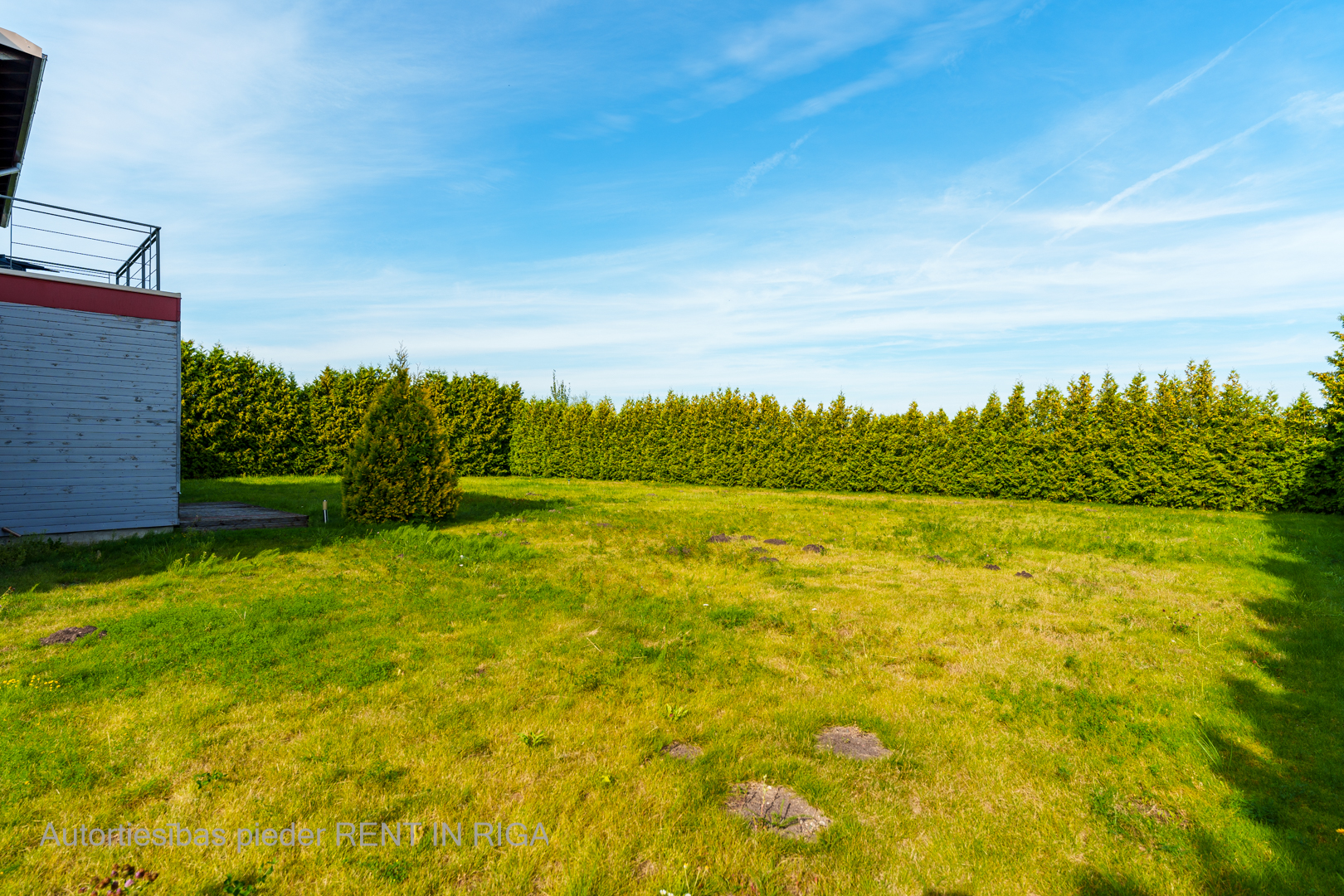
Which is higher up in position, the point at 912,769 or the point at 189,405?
the point at 189,405

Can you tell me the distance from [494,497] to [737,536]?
26.9 ft

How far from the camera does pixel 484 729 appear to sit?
4.59 metres

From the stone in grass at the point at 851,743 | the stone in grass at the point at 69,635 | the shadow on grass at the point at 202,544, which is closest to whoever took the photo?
the stone in grass at the point at 851,743

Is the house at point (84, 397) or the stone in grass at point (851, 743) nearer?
the stone in grass at point (851, 743)

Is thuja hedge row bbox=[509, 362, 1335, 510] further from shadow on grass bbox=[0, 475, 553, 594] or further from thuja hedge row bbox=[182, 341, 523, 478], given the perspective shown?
shadow on grass bbox=[0, 475, 553, 594]

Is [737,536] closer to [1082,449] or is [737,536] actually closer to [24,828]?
[24,828]

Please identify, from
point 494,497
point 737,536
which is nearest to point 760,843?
point 737,536

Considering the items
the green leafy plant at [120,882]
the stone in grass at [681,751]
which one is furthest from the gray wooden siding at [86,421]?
the stone in grass at [681,751]

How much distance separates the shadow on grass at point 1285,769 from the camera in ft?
10.6

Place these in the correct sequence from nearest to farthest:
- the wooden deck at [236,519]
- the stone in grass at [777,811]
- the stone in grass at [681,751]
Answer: the stone in grass at [777,811]
the stone in grass at [681,751]
the wooden deck at [236,519]

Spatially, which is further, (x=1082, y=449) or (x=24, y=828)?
(x=1082, y=449)

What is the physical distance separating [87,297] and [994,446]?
897 inches

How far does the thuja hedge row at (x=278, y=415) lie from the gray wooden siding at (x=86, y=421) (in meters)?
8.59

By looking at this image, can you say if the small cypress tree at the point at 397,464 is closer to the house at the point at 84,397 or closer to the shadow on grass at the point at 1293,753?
the house at the point at 84,397
